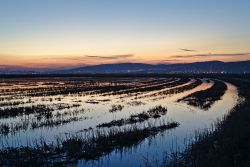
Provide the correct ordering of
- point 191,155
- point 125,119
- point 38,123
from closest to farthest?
point 191,155 → point 38,123 → point 125,119

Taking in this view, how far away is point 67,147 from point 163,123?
849 cm

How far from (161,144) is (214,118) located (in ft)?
28.5

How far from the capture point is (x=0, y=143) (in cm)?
1555

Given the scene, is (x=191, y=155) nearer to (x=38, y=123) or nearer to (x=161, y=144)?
(x=161, y=144)

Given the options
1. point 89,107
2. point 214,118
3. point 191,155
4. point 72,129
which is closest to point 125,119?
point 72,129

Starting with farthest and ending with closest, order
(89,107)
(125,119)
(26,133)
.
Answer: (89,107)
(125,119)
(26,133)

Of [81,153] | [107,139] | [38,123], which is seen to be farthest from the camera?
[38,123]

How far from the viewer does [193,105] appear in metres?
31.4

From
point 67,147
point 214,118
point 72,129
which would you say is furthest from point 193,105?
point 67,147

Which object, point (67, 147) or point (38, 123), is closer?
point (67, 147)

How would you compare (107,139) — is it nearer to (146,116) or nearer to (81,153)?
(81,153)

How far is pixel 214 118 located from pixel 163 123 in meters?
4.09

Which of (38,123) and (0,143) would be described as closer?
(0,143)

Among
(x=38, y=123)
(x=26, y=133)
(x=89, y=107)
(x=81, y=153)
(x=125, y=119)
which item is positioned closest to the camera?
(x=81, y=153)
